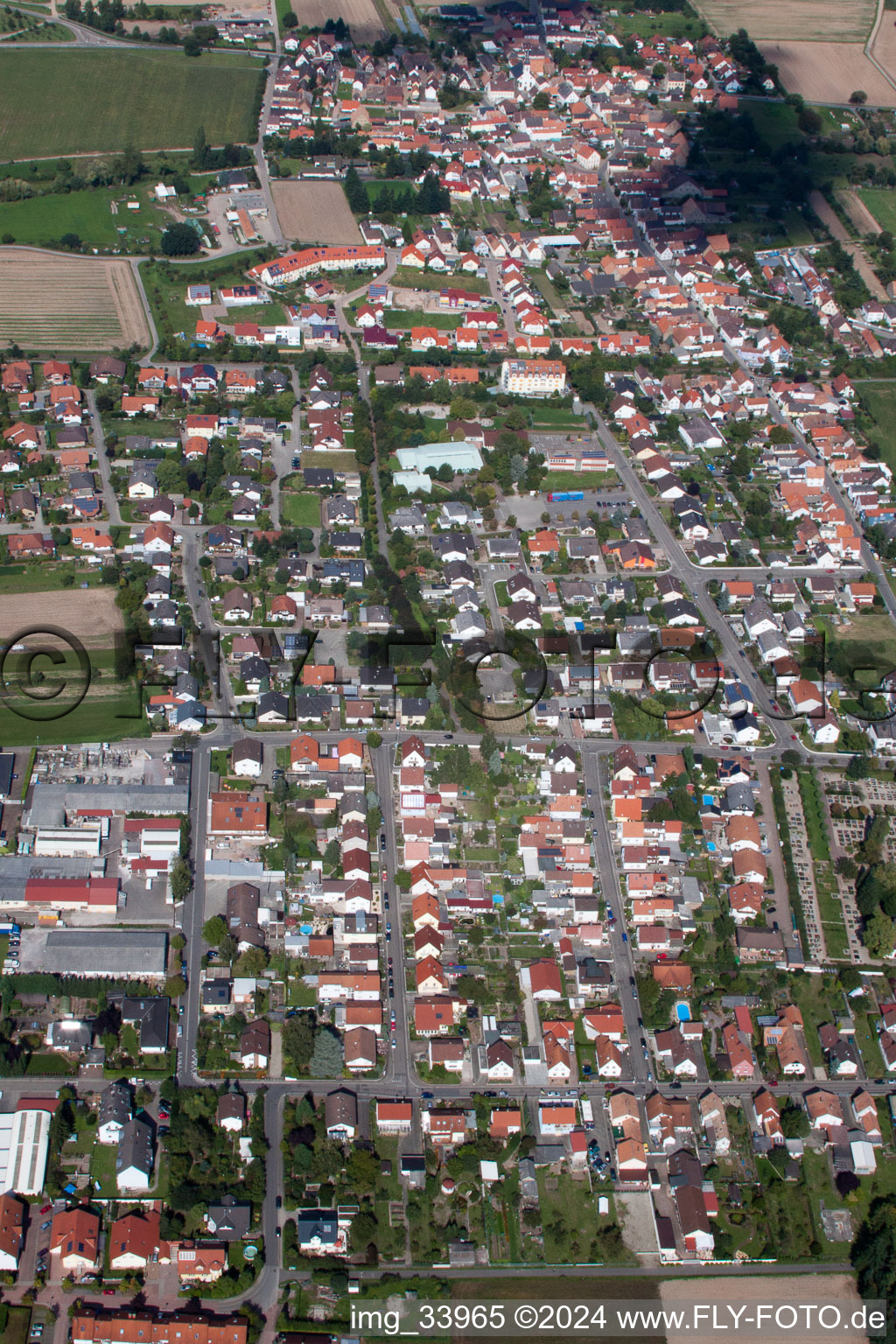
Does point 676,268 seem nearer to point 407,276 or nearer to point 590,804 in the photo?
point 407,276

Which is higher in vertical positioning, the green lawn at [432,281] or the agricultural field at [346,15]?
the agricultural field at [346,15]

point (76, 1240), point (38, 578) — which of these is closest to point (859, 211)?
point (38, 578)

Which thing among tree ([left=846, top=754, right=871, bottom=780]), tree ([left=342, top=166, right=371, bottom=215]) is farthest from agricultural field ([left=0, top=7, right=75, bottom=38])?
tree ([left=846, top=754, right=871, bottom=780])

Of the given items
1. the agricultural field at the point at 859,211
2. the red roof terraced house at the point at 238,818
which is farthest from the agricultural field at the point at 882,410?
the red roof terraced house at the point at 238,818

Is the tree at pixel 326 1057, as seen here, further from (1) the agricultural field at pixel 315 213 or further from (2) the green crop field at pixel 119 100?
(2) the green crop field at pixel 119 100

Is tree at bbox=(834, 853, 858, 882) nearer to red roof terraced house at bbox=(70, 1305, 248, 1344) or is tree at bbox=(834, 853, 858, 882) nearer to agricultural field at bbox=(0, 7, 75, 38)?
red roof terraced house at bbox=(70, 1305, 248, 1344)

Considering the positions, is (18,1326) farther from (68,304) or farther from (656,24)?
(656,24)
